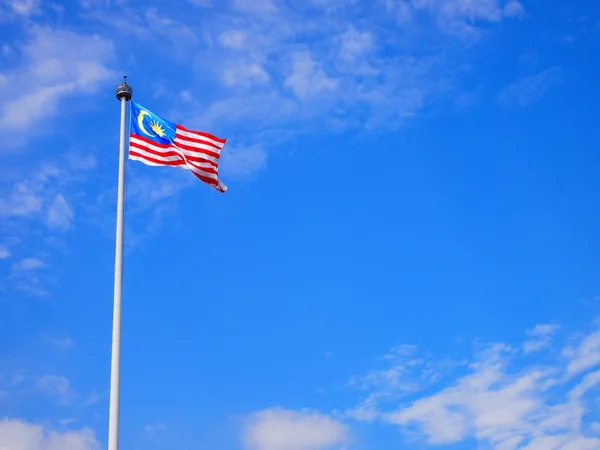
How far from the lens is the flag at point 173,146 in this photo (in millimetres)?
39250

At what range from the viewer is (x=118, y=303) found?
1372 inches

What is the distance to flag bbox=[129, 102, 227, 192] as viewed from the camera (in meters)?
39.2

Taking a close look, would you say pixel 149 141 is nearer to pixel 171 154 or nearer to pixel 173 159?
pixel 171 154

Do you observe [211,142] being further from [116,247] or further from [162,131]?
[116,247]

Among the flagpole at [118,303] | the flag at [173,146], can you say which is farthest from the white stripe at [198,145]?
the flagpole at [118,303]

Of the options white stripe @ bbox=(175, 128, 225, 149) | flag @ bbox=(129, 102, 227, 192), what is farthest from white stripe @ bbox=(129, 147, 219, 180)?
white stripe @ bbox=(175, 128, 225, 149)

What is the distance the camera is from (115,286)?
3516 cm

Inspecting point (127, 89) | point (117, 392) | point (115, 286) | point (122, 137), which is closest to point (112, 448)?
point (117, 392)

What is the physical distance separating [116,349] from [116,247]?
4.32m

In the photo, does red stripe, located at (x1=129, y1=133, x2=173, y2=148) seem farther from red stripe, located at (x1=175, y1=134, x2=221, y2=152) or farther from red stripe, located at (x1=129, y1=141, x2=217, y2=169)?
red stripe, located at (x1=175, y1=134, x2=221, y2=152)

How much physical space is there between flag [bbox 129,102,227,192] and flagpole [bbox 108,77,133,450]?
0.90m

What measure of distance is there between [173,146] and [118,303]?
867cm

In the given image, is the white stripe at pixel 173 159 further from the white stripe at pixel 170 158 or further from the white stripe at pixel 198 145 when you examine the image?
the white stripe at pixel 198 145

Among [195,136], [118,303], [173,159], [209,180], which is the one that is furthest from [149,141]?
[118,303]
